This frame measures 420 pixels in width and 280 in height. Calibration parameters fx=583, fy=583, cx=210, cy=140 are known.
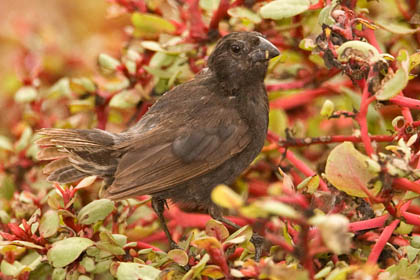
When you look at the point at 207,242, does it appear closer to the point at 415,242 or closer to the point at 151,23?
the point at 415,242

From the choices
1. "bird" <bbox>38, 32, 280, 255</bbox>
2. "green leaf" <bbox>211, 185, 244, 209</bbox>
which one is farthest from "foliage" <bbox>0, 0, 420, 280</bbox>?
"bird" <bbox>38, 32, 280, 255</bbox>

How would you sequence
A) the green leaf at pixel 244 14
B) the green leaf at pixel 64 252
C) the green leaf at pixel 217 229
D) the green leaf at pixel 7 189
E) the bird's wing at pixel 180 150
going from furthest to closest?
the green leaf at pixel 7 189, the green leaf at pixel 244 14, the bird's wing at pixel 180 150, the green leaf at pixel 64 252, the green leaf at pixel 217 229

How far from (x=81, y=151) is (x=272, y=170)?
982 millimetres

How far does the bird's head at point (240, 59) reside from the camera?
2623 mm

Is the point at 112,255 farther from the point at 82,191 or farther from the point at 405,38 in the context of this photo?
the point at 405,38

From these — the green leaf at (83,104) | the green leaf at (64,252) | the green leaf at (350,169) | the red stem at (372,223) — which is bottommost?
the green leaf at (64,252)

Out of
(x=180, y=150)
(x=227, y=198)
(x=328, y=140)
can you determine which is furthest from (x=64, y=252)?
(x=328, y=140)

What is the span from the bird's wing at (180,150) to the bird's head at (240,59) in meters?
0.21

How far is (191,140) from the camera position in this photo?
248cm

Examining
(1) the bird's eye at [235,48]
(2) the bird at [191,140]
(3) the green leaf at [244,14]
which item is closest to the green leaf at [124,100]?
(2) the bird at [191,140]

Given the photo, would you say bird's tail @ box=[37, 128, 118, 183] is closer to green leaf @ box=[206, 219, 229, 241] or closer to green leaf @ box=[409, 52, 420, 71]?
green leaf @ box=[206, 219, 229, 241]

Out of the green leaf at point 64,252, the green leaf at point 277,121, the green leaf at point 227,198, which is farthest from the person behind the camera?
the green leaf at point 277,121

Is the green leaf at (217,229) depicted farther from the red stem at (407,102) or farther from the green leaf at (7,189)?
the green leaf at (7,189)

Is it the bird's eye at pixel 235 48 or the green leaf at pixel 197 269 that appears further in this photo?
the bird's eye at pixel 235 48
